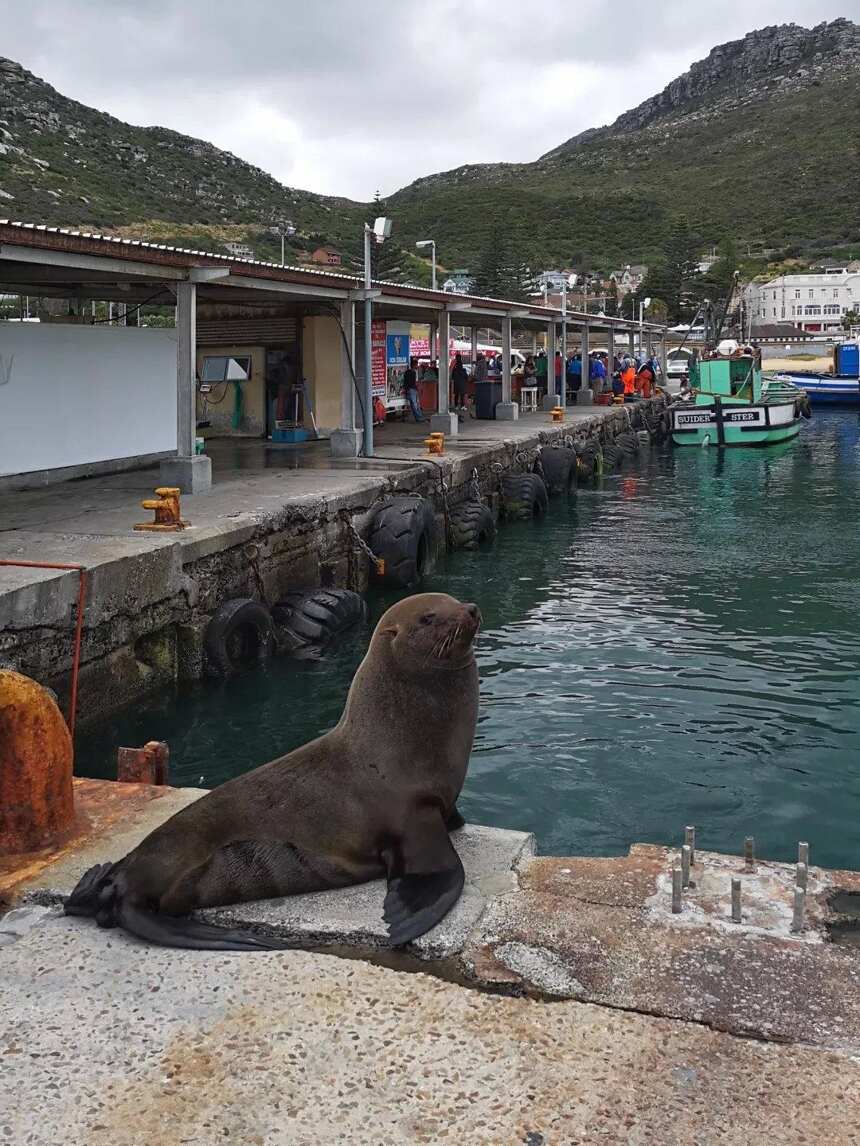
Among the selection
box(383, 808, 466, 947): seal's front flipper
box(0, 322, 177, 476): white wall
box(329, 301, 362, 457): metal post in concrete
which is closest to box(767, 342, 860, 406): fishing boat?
box(329, 301, 362, 457): metal post in concrete

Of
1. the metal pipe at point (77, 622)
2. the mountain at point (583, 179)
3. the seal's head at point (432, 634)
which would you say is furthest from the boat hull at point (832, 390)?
the seal's head at point (432, 634)

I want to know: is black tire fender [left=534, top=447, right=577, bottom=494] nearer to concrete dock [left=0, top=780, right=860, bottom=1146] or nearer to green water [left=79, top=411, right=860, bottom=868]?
green water [left=79, top=411, right=860, bottom=868]

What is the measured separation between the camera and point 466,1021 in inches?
123

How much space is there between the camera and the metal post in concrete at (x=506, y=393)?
26.2 metres

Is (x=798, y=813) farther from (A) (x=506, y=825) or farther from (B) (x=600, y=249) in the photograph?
(B) (x=600, y=249)

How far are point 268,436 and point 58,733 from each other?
17224mm

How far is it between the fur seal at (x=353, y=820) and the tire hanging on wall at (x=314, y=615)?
593 centimetres

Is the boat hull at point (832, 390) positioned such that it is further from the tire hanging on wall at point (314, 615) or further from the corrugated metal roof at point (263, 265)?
the tire hanging on wall at point (314, 615)

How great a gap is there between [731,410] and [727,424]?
1.31 feet

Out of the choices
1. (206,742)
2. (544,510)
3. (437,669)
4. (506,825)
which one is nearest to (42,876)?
(437,669)

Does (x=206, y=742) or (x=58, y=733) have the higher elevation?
(x=58, y=733)

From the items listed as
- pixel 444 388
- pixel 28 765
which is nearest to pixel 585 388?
pixel 444 388

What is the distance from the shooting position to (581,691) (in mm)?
9234

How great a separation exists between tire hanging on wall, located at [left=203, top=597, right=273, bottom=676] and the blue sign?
15.2m
